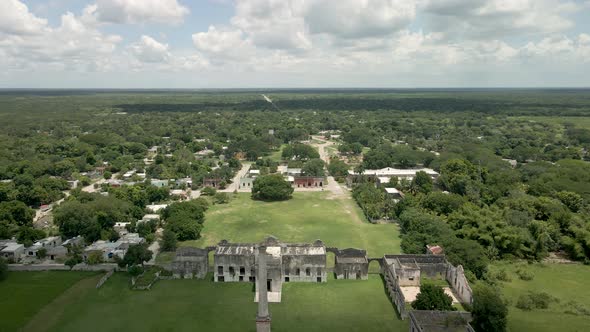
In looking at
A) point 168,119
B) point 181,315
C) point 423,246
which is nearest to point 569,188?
point 423,246

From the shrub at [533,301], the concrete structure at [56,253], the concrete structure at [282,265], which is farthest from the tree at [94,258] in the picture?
the shrub at [533,301]

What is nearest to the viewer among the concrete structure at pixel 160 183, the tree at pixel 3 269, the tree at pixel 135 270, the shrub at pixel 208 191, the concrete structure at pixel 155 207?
the tree at pixel 135 270

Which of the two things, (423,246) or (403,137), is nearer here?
(423,246)

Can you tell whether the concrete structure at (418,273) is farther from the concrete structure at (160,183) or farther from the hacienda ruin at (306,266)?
the concrete structure at (160,183)

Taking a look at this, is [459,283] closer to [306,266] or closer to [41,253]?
[306,266]

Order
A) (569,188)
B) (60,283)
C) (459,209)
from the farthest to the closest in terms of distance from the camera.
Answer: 1. (569,188)
2. (459,209)
3. (60,283)

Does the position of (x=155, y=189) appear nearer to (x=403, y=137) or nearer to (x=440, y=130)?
(x=403, y=137)

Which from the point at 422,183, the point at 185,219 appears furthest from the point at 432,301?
the point at 422,183
